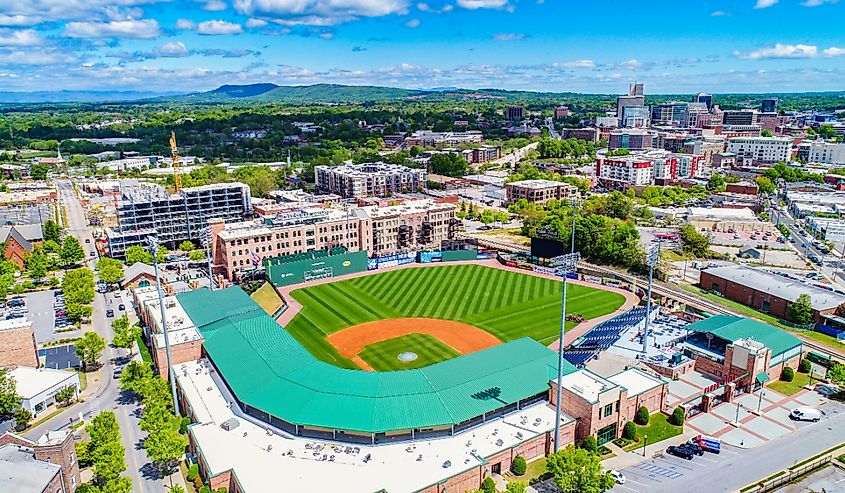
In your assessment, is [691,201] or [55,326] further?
[691,201]

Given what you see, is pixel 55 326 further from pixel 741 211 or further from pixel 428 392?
pixel 741 211

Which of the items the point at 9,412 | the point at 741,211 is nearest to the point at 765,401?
the point at 9,412

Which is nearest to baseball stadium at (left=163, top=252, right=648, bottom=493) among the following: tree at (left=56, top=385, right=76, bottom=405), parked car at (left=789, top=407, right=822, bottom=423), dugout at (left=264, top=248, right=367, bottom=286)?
tree at (left=56, top=385, right=76, bottom=405)

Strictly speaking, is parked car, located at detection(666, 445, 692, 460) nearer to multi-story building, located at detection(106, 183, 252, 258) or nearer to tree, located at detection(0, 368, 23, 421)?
tree, located at detection(0, 368, 23, 421)

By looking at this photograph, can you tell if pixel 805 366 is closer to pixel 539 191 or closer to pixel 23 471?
pixel 23 471

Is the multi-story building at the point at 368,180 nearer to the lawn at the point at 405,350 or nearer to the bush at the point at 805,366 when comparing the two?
the lawn at the point at 405,350

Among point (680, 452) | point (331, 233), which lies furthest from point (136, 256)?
point (680, 452)
